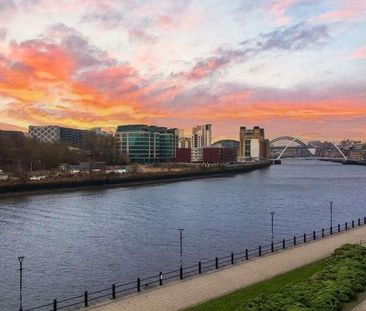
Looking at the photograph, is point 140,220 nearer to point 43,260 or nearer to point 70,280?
point 43,260

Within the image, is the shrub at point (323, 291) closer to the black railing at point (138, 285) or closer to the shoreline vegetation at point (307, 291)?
the shoreline vegetation at point (307, 291)

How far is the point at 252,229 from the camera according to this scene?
51.4 metres

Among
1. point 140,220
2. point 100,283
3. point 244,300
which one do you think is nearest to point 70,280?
point 100,283

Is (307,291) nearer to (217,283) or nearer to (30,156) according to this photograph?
(217,283)

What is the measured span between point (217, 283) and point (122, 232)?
89.0ft

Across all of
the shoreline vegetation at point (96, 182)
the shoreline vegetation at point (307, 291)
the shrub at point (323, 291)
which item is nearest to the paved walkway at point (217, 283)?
the shoreline vegetation at point (307, 291)

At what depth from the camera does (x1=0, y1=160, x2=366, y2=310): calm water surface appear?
32531 millimetres

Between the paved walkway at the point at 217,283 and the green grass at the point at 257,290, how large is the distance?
34.9 inches

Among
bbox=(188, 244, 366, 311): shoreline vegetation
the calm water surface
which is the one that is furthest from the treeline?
bbox=(188, 244, 366, 311): shoreline vegetation

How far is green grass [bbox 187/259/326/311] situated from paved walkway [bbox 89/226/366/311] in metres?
0.89

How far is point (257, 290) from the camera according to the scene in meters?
22.1

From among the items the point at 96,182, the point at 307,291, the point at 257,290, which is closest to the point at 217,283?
the point at 257,290

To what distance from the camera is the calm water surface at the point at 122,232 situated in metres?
32.5

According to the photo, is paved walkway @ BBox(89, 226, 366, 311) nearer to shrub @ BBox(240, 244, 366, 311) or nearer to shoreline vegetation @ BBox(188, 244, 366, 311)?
shoreline vegetation @ BBox(188, 244, 366, 311)
